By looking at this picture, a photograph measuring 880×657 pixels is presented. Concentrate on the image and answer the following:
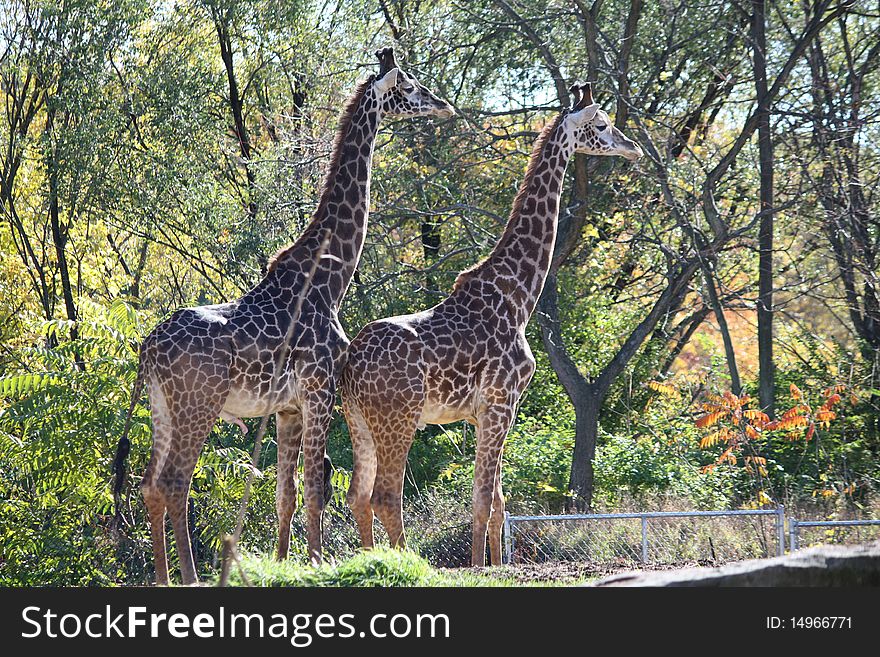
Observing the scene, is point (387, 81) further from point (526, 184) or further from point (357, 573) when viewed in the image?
point (357, 573)

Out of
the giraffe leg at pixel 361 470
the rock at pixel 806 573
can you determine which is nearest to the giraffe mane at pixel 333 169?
the giraffe leg at pixel 361 470

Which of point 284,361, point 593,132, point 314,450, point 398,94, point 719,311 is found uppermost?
point 398,94

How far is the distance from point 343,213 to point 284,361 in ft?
5.45

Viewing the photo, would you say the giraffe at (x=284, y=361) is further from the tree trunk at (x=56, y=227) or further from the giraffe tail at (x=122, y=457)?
the tree trunk at (x=56, y=227)

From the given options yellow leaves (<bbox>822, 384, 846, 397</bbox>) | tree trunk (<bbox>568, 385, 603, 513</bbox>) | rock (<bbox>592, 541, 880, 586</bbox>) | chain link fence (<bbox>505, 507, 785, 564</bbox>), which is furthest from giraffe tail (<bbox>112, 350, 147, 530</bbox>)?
yellow leaves (<bbox>822, 384, 846, 397</bbox>)

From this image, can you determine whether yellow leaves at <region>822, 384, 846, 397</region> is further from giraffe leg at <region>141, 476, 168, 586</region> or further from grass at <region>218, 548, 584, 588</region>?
giraffe leg at <region>141, 476, 168, 586</region>

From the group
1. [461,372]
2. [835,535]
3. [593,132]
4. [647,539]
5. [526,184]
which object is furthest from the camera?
[835,535]

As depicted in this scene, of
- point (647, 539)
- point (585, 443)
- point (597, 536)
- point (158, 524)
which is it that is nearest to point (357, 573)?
point (158, 524)

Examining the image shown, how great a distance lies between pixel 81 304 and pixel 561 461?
Answer: 24.7 feet

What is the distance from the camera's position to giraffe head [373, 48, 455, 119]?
10479 millimetres

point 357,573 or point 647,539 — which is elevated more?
point 357,573

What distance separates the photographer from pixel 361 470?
1001cm

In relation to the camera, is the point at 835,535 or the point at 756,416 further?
the point at 756,416

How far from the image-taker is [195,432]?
29.5 ft
